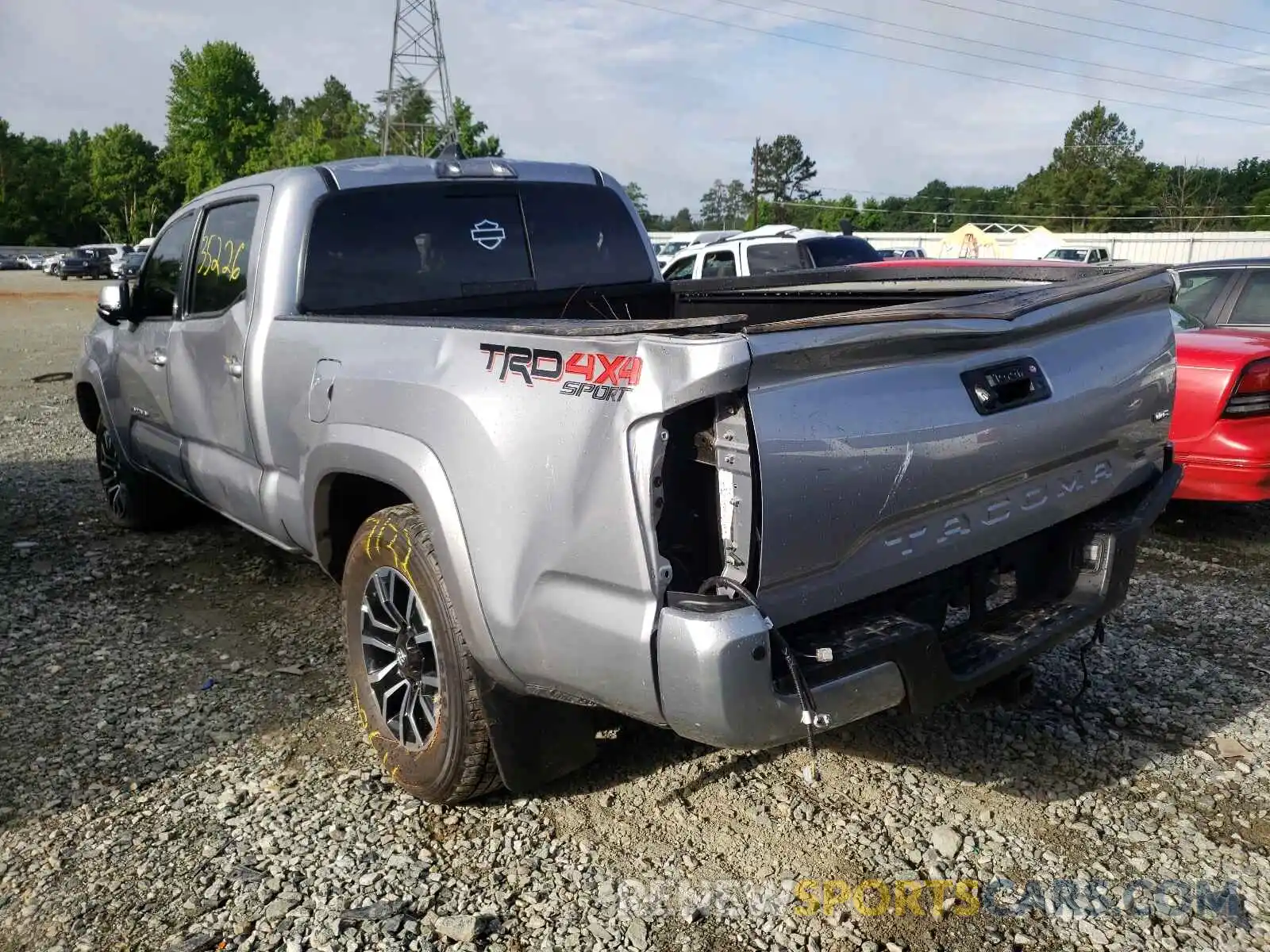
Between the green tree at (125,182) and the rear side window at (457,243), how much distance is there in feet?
267

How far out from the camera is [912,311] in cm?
249

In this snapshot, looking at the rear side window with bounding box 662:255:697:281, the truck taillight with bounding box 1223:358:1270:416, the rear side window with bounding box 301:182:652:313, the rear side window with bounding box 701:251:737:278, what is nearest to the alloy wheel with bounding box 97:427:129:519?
the rear side window with bounding box 301:182:652:313

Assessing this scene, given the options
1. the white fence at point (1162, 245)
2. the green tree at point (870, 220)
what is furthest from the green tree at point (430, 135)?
the green tree at point (870, 220)

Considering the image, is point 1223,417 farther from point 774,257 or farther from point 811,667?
point 774,257

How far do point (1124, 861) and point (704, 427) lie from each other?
175cm

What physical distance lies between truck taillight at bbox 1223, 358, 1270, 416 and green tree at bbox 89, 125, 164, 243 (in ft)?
271

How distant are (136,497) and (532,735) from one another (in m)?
4.05

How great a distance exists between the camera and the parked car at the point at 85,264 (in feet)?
160

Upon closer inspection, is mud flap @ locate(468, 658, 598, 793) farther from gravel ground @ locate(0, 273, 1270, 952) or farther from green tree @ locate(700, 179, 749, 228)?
green tree @ locate(700, 179, 749, 228)

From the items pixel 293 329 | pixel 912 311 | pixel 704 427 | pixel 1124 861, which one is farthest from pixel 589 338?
pixel 1124 861

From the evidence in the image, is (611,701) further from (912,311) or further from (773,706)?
(912,311)

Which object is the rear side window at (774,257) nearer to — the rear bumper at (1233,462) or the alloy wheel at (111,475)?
the rear bumper at (1233,462)

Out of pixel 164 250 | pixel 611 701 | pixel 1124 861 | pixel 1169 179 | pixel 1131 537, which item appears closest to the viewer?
pixel 611 701

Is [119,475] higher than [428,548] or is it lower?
lower
